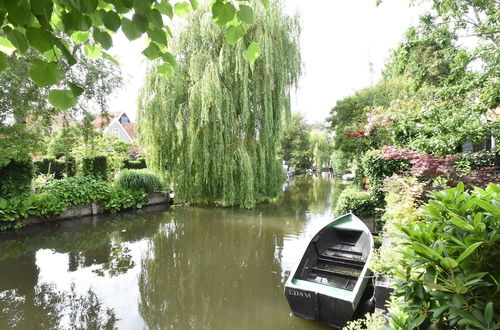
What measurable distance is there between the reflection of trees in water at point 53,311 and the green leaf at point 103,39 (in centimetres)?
403

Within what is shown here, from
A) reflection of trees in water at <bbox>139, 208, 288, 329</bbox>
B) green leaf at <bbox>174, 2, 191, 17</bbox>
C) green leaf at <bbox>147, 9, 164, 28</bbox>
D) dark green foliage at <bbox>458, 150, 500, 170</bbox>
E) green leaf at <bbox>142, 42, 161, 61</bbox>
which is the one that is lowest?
reflection of trees in water at <bbox>139, 208, 288, 329</bbox>

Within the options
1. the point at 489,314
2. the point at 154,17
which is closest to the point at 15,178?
the point at 154,17

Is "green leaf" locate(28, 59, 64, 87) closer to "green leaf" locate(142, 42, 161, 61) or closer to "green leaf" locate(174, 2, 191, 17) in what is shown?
"green leaf" locate(142, 42, 161, 61)

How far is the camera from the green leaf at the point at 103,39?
1399 mm

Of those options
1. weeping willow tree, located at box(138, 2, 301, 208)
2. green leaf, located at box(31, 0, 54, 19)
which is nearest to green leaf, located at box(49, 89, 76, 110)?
green leaf, located at box(31, 0, 54, 19)

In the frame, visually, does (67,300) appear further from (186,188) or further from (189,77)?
(189,77)

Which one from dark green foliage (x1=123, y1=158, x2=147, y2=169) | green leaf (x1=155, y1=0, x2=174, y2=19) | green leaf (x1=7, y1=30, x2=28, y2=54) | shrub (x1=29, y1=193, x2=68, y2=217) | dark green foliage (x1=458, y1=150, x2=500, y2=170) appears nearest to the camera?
green leaf (x1=7, y1=30, x2=28, y2=54)

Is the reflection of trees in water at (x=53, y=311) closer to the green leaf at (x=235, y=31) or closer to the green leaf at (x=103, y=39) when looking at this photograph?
the green leaf at (x=103, y=39)

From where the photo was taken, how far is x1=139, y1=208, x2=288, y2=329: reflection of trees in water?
4.25 meters

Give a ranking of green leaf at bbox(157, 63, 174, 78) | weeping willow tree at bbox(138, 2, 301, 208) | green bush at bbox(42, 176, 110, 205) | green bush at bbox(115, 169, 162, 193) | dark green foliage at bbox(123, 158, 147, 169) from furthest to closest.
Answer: dark green foliage at bbox(123, 158, 147, 169) < green bush at bbox(115, 169, 162, 193) < weeping willow tree at bbox(138, 2, 301, 208) < green bush at bbox(42, 176, 110, 205) < green leaf at bbox(157, 63, 174, 78)

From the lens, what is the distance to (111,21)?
129 centimetres

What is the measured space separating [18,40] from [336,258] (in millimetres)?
4852

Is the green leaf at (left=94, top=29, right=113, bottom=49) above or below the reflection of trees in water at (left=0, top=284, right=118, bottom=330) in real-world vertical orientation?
above

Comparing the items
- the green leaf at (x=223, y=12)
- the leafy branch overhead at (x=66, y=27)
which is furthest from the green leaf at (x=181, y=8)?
the green leaf at (x=223, y=12)
